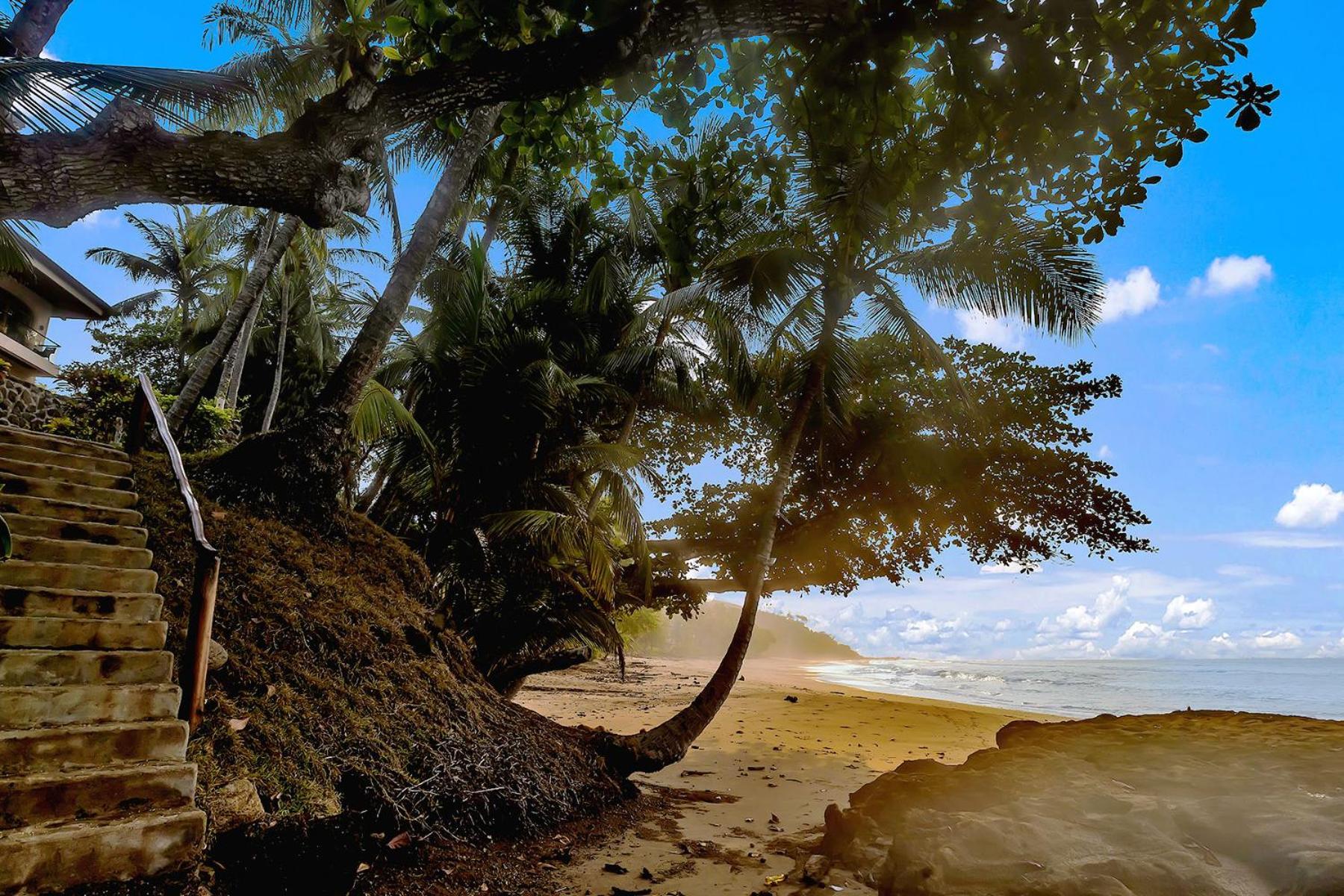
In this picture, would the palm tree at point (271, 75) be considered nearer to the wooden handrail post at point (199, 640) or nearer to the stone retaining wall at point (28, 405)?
the stone retaining wall at point (28, 405)

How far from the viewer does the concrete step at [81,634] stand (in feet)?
11.5

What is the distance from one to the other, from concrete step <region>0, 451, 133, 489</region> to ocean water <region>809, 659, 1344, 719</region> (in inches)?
816

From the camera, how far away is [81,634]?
3689 millimetres

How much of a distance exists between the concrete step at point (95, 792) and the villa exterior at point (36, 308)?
17992mm

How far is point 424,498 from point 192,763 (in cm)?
710

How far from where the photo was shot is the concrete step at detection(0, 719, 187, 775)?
290 cm

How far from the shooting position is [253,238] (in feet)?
57.9

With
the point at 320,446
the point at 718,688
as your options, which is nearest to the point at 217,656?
the point at 320,446

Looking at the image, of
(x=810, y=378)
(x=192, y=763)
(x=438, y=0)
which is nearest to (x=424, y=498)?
(x=810, y=378)

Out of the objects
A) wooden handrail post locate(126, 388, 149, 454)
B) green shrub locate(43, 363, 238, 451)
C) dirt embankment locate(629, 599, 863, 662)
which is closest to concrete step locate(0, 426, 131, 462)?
wooden handrail post locate(126, 388, 149, 454)

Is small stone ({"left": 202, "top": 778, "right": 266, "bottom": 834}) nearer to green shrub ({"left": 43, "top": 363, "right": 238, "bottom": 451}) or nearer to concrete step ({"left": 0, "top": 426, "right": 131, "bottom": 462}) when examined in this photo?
concrete step ({"left": 0, "top": 426, "right": 131, "bottom": 462})

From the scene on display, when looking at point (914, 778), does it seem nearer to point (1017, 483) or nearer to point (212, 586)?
point (212, 586)

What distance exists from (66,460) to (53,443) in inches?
21.7

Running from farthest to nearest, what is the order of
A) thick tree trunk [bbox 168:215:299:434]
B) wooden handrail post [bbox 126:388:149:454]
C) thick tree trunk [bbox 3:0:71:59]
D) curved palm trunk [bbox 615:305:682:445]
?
thick tree trunk [bbox 168:215:299:434] < curved palm trunk [bbox 615:305:682:445] < wooden handrail post [bbox 126:388:149:454] < thick tree trunk [bbox 3:0:71:59]
